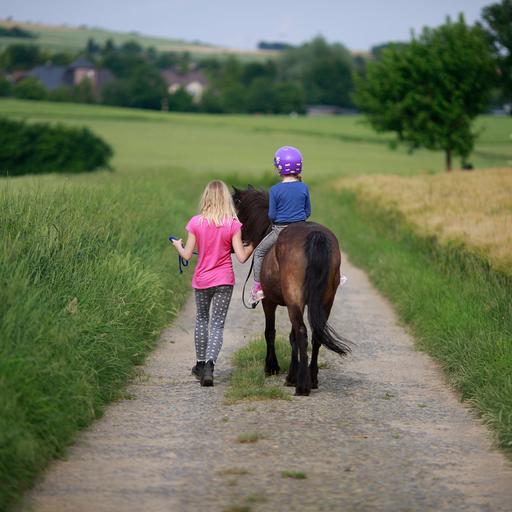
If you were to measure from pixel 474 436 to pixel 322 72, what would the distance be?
138938 millimetres

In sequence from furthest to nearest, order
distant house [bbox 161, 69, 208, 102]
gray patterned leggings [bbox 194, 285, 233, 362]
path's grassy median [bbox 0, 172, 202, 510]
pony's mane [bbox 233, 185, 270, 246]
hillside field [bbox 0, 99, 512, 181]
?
distant house [bbox 161, 69, 208, 102]
hillside field [bbox 0, 99, 512, 181]
pony's mane [bbox 233, 185, 270, 246]
gray patterned leggings [bbox 194, 285, 233, 362]
path's grassy median [bbox 0, 172, 202, 510]

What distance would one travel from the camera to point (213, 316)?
388 inches

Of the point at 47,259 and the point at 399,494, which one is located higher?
the point at 47,259

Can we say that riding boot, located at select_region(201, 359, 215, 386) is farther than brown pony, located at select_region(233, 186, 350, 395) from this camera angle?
Yes

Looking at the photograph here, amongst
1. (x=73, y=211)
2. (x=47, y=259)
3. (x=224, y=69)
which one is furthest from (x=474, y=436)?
(x=224, y=69)

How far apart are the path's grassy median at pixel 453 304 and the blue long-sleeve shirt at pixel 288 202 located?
1987mm

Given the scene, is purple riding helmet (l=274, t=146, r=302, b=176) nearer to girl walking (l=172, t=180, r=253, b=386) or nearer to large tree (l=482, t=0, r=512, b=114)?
girl walking (l=172, t=180, r=253, b=386)

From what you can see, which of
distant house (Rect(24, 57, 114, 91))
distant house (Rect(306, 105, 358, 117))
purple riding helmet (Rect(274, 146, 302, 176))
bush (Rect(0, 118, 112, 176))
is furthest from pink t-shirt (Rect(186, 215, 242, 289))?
distant house (Rect(306, 105, 358, 117))

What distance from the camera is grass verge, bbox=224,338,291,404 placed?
8945mm

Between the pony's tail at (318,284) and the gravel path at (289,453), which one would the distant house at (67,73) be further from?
the gravel path at (289,453)

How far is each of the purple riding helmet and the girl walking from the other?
52cm

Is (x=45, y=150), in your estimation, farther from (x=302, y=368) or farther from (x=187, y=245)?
(x=302, y=368)

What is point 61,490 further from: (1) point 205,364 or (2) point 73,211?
(2) point 73,211

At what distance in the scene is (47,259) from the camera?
1026cm
